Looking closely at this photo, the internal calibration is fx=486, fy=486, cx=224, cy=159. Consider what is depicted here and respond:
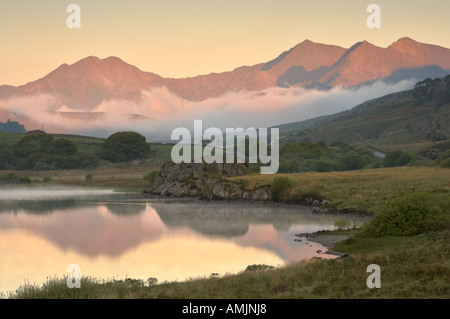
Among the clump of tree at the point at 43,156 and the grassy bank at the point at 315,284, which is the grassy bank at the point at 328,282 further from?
the clump of tree at the point at 43,156

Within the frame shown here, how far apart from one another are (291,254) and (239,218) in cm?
2266

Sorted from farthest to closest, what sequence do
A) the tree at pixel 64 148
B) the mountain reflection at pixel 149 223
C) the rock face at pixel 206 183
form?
the tree at pixel 64 148 → the rock face at pixel 206 183 → the mountain reflection at pixel 149 223

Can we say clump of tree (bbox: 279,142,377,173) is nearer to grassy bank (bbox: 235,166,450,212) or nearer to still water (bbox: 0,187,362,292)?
grassy bank (bbox: 235,166,450,212)

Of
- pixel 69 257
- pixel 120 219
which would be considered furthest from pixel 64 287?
pixel 120 219

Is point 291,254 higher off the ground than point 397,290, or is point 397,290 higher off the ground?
point 397,290

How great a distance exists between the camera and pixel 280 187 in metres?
76.9

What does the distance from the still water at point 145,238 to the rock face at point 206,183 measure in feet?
16.4

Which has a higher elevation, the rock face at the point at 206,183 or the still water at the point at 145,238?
the rock face at the point at 206,183

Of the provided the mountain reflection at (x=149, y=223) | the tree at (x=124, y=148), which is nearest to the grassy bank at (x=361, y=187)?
the mountain reflection at (x=149, y=223)

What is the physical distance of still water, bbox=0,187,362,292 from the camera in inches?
1331

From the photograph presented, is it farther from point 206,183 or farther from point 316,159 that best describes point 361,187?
point 316,159

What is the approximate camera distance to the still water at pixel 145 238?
1331 inches

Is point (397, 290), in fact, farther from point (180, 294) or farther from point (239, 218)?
point (239, 218)

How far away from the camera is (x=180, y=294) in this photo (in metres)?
20.6
